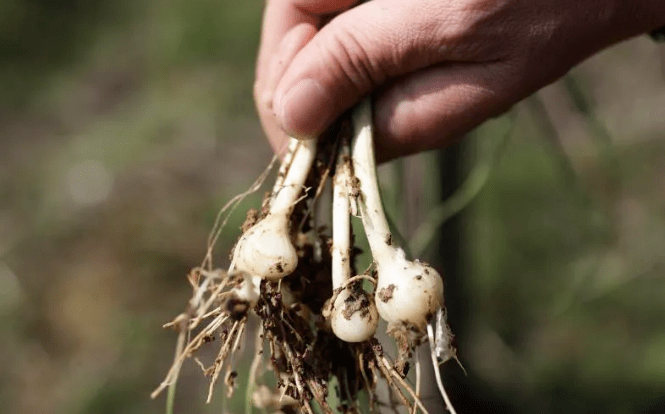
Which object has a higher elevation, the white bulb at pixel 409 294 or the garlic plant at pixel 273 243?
the garlic plant at pixel 273 243

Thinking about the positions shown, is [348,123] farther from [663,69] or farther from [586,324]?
[663,69]

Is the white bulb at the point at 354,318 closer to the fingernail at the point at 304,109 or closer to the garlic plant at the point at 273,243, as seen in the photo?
the garlic plant at the point at 273,243

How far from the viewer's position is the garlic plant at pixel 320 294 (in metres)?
0.80

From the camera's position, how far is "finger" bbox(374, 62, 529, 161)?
0.92m

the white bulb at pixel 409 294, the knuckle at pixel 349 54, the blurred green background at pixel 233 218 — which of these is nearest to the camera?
the white bulb at pixel 409 294

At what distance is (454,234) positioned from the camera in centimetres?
141

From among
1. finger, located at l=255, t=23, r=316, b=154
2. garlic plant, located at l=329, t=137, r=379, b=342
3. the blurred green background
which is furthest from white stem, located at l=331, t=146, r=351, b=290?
the blurred green background

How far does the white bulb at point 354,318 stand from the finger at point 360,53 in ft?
0.74

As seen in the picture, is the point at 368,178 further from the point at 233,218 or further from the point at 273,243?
the point at 233,218

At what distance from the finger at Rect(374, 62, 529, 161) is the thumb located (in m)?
0.03

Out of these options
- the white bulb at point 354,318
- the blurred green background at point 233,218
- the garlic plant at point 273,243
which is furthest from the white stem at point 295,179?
the blurred green background at point 233,218

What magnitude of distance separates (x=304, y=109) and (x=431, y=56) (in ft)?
0.57

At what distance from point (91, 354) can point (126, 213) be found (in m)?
0.46

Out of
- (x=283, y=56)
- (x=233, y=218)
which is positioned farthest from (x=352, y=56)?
(x=233, y=218)
